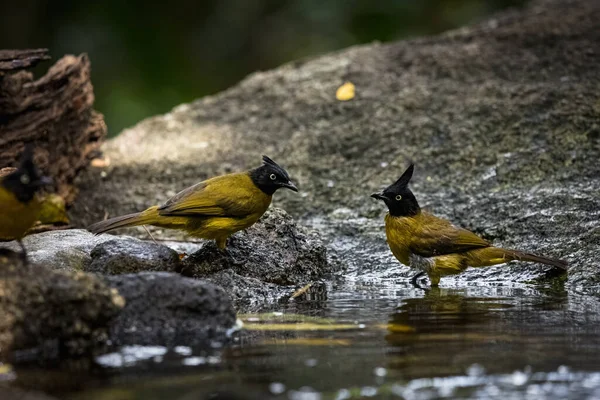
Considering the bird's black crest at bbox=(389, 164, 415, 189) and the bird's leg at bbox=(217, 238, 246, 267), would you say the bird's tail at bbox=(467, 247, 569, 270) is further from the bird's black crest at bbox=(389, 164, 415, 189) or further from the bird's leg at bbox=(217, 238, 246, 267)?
the bird's leg at bbox=(217, 238, 246, 267)

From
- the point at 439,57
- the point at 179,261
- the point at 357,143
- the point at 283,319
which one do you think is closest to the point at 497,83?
the point at 439,57

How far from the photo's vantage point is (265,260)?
646 centimetres

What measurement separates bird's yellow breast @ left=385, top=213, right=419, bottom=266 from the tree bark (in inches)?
117

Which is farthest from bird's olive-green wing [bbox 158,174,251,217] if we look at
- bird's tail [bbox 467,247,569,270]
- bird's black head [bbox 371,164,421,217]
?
bird's tail [bbox 467,247,569,270]

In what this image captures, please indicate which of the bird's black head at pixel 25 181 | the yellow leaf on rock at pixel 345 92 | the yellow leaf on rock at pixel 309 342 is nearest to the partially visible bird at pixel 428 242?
the yellow leaf on rock at pixel 309 342

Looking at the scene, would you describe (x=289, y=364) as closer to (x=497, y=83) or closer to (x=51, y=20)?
(x=497, y=83)

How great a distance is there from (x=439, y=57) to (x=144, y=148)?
10.8ft

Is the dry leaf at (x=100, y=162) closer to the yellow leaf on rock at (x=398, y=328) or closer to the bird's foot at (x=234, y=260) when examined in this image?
the bird's foot at (x=234, y=260)

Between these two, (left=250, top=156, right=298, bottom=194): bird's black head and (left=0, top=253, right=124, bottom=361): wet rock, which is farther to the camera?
(left=250, top=156, right=298, bottom=194): bird's black head

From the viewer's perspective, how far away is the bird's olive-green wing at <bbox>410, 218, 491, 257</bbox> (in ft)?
21.1

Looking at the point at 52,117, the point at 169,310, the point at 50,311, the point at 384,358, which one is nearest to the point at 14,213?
the point at 50,311

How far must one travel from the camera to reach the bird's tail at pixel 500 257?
19.8ft

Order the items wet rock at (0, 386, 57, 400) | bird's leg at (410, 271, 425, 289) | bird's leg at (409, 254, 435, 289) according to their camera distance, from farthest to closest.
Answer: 1. bird's leg at (410, 271, 425, 289)
2. bird's leg at (409, 254, 435, 289)
3. wet rock at (0, 386, 57, 400)

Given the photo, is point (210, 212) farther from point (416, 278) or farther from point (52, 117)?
point (52, 117)
